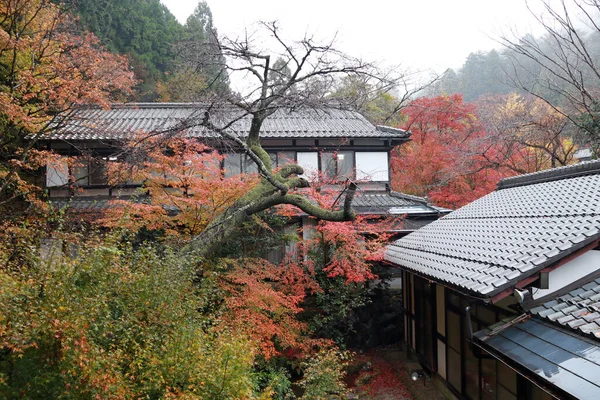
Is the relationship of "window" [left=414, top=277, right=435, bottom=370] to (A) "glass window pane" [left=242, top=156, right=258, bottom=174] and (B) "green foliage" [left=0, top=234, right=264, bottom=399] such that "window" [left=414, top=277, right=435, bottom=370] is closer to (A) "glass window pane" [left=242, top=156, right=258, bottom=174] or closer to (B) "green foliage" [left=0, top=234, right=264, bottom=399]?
(B) "green foliage" [left=0, top=234, right=264, bottom=399]

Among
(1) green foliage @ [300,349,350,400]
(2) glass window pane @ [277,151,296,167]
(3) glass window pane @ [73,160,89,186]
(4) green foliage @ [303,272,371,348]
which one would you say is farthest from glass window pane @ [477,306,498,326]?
(3) glass window pane @ [73,160,89,186]

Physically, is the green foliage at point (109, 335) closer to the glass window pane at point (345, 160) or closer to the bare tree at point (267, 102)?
the bare tree at point (267, 102)

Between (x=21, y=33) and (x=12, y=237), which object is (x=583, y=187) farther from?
(x=21, y=33)

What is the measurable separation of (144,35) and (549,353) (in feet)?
103

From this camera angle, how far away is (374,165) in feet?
53.6

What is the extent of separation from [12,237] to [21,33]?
268 inches

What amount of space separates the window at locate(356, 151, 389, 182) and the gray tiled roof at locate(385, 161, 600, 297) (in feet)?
15.9

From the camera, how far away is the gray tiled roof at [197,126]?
14.4 m

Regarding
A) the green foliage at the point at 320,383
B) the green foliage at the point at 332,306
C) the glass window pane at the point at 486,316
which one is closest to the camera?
the glass window pane at the point at 486,316

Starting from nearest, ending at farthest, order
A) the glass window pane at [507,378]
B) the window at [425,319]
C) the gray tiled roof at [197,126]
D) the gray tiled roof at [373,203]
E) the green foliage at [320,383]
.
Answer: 1. the glass window pane at [507,378]
2. the green foliage at [320,383]
3. the window at [425,319]
4. the gray tiled roof at [373,203]
5. the gray tiled roof at [197,126]

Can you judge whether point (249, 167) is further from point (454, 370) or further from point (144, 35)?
point (144, 35)

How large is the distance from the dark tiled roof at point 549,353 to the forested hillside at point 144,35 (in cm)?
2186

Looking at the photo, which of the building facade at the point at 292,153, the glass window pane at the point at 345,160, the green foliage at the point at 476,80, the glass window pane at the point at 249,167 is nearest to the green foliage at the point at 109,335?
the building facade at the point at 292,153

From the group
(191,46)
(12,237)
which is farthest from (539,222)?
(12,237)
